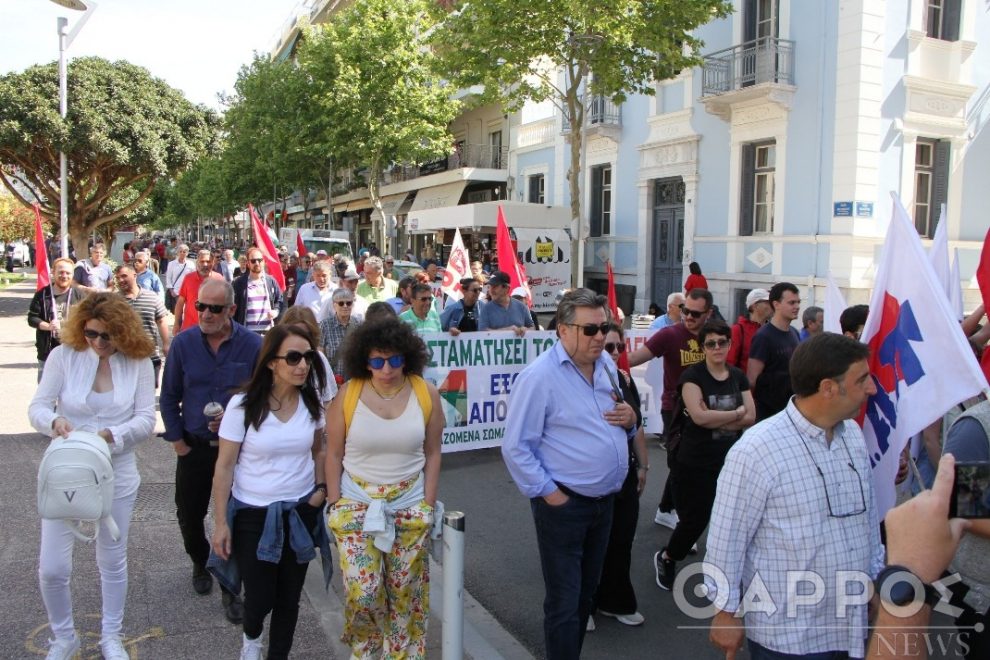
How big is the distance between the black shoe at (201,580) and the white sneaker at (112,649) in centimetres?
79

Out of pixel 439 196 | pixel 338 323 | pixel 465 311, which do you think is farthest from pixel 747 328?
pixel 439 196

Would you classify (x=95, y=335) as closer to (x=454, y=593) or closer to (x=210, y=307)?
(x=210, y=307)

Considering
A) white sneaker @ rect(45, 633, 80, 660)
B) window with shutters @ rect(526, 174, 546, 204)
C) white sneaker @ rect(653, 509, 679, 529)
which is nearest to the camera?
white sneaker @ rect(45, 633, 80, 660)

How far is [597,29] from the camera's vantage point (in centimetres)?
1511

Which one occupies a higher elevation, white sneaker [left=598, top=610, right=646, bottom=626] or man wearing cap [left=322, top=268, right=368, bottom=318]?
man wearing cap [left=322, top=268, right=368, bottom=318]

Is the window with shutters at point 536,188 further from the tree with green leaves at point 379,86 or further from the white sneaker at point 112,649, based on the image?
the white sneaker at point 112,649

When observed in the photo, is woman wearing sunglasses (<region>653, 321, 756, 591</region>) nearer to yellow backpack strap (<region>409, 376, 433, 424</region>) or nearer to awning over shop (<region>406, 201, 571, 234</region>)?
yellow backpack strap (<region>409, 376, 433, 424</region>)

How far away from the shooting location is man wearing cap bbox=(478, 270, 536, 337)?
26.1ft

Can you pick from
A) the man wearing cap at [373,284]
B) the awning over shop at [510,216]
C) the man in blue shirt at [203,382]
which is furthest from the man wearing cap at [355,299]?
the awning over shop at [510,216]

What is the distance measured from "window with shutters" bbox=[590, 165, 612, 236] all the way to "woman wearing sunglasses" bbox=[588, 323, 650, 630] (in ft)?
65.9

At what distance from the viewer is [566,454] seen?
356cm

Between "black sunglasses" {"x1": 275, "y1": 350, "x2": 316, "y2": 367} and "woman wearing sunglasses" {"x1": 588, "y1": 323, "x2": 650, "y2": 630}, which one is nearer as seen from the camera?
"black sunglasses" {"x1": 275, "y1": 350, "x2": 316, "y2": 367}

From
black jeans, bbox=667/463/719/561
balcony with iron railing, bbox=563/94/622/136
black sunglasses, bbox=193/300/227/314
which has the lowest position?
black jeans, bbox=667/463/719/561

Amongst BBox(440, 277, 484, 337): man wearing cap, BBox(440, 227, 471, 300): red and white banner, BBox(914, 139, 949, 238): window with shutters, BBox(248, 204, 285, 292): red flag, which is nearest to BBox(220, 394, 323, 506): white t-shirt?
BBox(440, 277, 484, 337): man wearing cap
